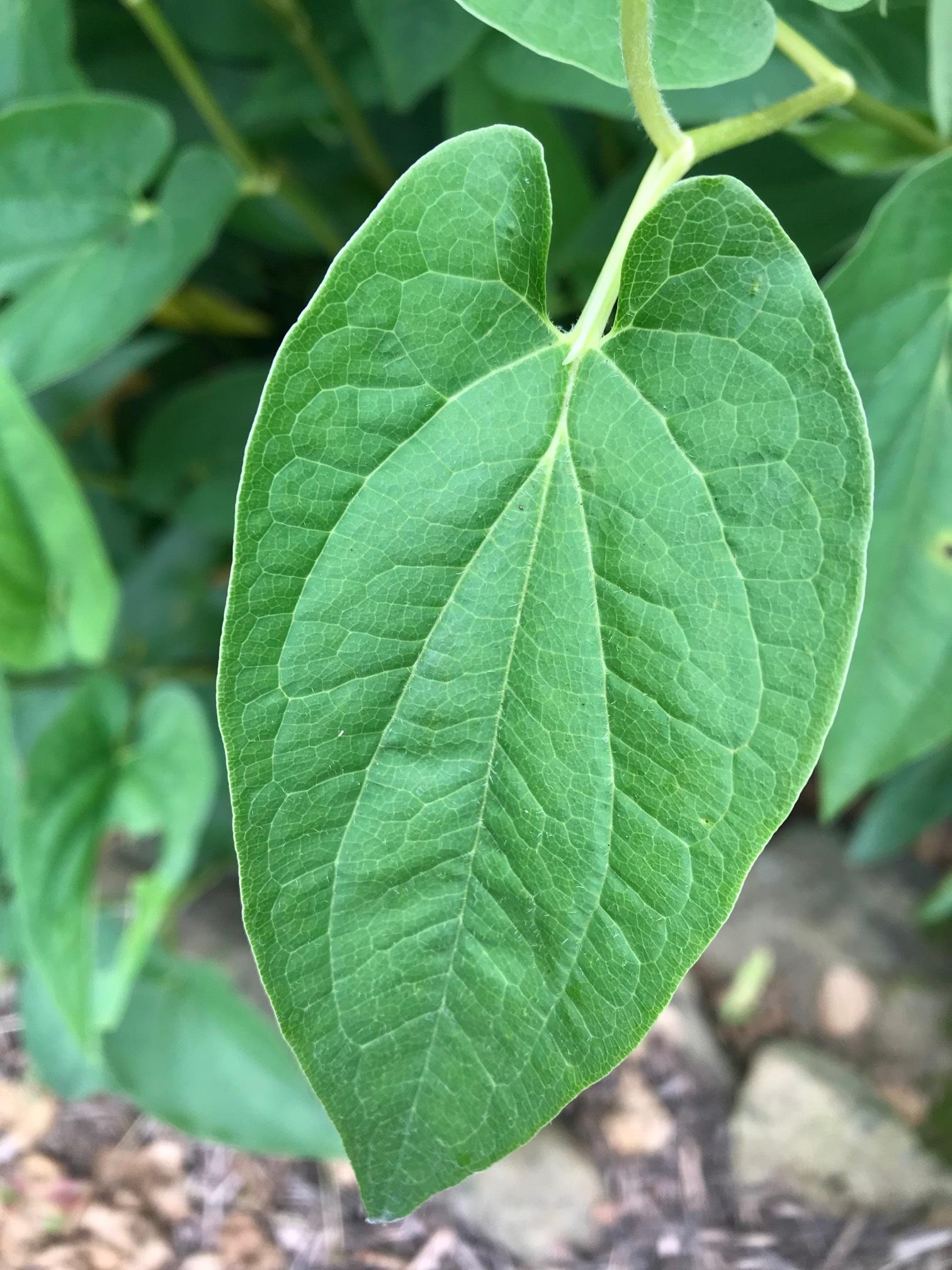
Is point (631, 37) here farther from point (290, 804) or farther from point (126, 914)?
point (126, 914)

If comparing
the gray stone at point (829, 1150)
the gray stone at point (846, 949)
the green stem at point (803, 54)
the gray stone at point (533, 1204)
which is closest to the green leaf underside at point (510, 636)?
the green stem at point (803, 54)

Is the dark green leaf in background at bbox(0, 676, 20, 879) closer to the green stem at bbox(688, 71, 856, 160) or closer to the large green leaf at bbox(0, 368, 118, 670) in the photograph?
the large green leaf at bbox(0, 368, 118, 670)

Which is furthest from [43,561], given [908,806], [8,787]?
[908,806]

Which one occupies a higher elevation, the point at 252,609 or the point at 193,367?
the point at 252,609

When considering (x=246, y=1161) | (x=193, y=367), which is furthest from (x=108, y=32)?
(x=246, y=1161)

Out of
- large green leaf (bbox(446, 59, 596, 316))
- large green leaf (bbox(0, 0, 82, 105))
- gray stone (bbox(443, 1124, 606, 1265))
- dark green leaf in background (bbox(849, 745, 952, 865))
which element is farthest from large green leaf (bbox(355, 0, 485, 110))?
gray stone (bbox(443, 1124, 606, 1265))

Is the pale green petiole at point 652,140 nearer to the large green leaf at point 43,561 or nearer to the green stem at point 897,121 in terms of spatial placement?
the green stem at point 897,121

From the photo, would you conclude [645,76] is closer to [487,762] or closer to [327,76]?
[487,762]
